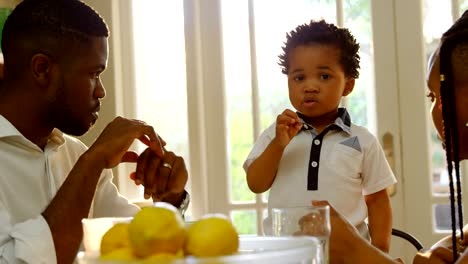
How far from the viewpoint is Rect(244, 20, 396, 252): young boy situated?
5.77 feet

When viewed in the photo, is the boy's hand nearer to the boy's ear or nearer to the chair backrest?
the boy's ear

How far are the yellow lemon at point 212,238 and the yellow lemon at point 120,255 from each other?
0.05 m

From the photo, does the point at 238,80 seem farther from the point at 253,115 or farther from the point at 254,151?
the point at 254,151

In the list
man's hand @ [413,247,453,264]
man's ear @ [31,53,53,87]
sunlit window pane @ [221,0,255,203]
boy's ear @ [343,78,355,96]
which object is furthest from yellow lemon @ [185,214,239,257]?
sunlit window pane @ [221,0,255,203]

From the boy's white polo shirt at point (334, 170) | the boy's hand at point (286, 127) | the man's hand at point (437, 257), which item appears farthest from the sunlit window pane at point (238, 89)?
the man's hand at point (437, 257)

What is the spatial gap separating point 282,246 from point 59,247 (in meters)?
0.63

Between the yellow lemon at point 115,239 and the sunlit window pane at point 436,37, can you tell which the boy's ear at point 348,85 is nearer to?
the sunlit window pane at point 436,37

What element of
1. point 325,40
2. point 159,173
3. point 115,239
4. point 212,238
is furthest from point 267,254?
point 325,40

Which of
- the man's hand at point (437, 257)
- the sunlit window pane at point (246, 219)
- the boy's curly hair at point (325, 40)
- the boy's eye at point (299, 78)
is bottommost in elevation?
the sunlit window pane at point (246, 219)

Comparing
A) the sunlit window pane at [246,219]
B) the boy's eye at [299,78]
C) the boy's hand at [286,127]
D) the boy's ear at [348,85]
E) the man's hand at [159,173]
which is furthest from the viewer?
the sunlit window pane at [246,219]

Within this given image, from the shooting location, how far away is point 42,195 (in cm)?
149

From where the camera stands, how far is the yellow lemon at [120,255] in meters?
0.58

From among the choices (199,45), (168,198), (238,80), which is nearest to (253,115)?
(238,80)

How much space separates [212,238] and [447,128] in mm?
800
